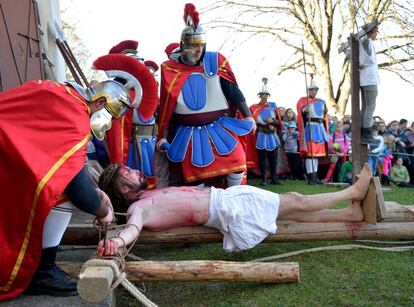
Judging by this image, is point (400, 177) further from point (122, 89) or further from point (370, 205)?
point (122, 89)

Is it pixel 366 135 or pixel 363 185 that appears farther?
pixel 366 135

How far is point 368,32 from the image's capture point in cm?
554

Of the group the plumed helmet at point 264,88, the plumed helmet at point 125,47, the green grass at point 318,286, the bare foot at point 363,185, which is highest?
the plumed helmet at point 125,47

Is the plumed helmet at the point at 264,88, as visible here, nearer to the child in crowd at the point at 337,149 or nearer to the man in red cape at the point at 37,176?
the child in crowd at the point at 337,149

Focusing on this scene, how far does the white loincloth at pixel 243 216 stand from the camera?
10.0ft

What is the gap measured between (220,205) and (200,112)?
1.17 m

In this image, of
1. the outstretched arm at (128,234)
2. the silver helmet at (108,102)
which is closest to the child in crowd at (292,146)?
the outstretched arm at (128,234)

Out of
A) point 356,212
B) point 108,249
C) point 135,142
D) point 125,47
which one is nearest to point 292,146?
point 125,47

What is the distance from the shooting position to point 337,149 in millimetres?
9203

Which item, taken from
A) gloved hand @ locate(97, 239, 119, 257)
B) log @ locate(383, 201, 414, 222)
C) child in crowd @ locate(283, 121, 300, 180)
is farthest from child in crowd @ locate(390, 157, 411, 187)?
gloved hand @ locate(97, 239, 119, 257)

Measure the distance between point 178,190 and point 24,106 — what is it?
1.32 metres

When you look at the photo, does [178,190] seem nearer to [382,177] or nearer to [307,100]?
[307,100]

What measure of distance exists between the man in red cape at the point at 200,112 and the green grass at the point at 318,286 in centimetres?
78

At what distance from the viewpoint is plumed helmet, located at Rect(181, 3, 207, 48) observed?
3910 millimetres
